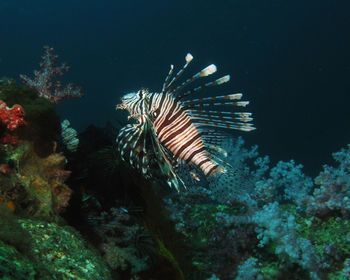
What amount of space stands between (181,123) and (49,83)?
3002 millimetres

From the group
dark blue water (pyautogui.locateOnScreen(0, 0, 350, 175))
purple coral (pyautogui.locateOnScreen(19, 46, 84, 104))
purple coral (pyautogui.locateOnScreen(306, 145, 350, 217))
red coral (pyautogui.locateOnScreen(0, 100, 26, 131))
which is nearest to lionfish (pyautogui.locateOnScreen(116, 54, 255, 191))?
red coral (pyautogui.locateOnScreen(0, 100, 26, 131))

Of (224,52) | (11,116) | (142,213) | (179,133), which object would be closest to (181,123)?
(179,133)

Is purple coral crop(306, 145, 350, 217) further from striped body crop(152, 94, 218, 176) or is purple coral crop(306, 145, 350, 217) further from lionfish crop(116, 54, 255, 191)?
striped body crop(152, 94, 218, 176)

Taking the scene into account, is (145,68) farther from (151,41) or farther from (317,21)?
(317,21)

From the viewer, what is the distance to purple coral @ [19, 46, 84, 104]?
482 cm

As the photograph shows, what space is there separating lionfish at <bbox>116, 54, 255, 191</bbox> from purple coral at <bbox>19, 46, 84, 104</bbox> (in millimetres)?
2063

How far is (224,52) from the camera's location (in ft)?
216

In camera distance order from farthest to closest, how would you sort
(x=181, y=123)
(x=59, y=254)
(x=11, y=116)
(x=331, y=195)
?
1. (x=331, y=195)
2. (x=181, y=123)
3. (x=11, y=116)
4. (x=59, y=254)

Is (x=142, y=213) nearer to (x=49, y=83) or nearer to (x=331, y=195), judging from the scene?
(x=331, y=195)

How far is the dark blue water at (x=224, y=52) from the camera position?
4544cm

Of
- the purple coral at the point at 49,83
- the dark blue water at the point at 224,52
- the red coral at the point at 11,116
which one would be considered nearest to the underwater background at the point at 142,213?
the red coral at the point at 11,116

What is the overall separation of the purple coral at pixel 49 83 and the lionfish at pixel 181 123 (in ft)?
6.77

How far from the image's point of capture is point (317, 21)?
5512 centimetres

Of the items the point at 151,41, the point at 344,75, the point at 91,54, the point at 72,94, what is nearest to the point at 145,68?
the point at 151,41
